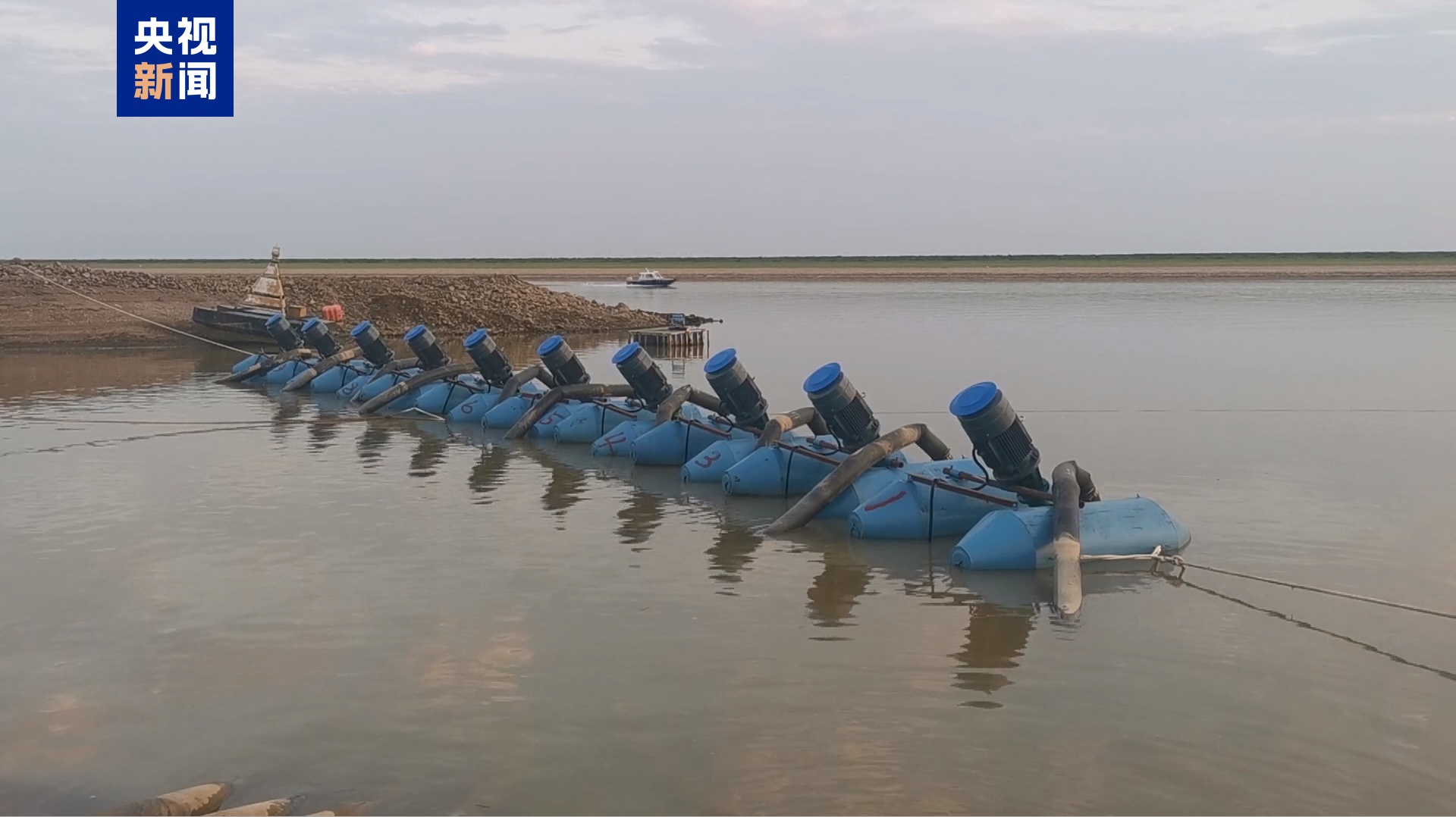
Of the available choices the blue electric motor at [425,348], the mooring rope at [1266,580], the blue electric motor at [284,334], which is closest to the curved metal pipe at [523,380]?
the blue electric motor at [425,348]

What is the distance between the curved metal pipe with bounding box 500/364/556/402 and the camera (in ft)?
90.3

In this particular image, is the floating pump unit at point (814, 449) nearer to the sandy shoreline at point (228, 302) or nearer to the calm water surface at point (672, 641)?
the calm water surface at point (672, 641)

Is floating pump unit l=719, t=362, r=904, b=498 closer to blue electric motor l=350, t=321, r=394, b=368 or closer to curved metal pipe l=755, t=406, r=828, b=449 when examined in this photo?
curved metal pipe l=755, t=406, r=828, b=449

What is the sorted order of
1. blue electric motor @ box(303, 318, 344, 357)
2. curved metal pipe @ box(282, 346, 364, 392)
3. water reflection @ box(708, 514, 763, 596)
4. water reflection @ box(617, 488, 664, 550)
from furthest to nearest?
blue electric motor @ box(303, 318, 344, 357) → curved metal pipe @ box(282, 346, 364, 392) → water reflection @ box(617, 488, 664, 550) → water reflection @ box(708, 514, 763, 596)

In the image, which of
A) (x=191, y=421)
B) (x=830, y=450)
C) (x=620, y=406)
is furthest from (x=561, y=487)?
(x=191, y=421)

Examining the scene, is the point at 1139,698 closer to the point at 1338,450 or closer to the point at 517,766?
the point at 517,766

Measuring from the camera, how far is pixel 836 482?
55.8ft

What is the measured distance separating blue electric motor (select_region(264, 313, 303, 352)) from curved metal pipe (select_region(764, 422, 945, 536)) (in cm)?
2596

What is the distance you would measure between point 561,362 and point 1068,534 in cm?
1422

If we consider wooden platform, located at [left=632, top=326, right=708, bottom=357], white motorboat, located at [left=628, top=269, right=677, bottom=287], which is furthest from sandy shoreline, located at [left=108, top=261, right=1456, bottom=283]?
wooden platform, located at [left=632, top=326, right=708, bottom=357]

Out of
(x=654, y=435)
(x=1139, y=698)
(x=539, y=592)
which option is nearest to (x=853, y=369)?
(x=654, y=435)

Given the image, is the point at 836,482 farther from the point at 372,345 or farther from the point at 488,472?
the point at 372,345

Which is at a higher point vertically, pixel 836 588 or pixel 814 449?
pixel 814 449

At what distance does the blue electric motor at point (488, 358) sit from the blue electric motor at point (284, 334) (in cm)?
1206
